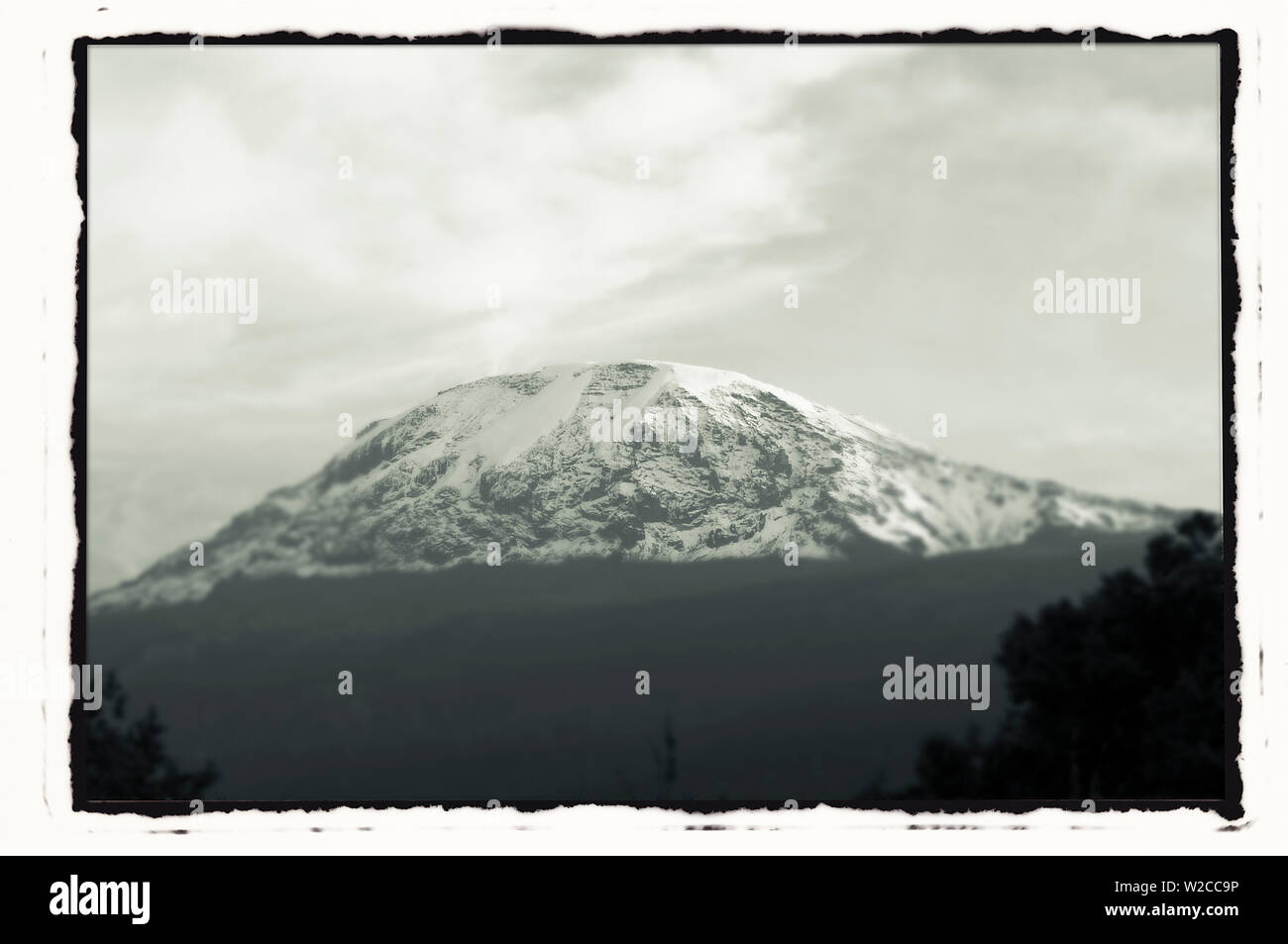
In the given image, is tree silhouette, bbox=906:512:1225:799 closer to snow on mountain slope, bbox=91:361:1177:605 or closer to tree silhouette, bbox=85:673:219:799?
snow on mountain slope, bbox=91:361:1177:605

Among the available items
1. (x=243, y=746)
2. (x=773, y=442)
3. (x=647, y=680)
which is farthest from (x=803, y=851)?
(x=243, y=746)

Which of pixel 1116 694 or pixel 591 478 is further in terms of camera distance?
pixel 1116 694

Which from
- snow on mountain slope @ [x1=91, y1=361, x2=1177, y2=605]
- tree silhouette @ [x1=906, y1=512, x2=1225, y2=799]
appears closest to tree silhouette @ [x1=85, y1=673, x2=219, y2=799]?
snow on mountain slope @ [x1=91, y1=361, x2=1177, y2=605]

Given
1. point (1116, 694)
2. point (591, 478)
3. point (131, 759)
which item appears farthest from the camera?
point (1116, 694)

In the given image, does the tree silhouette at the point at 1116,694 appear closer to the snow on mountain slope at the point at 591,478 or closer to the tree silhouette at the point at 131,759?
the snow on mountain slope at the point at 591,478

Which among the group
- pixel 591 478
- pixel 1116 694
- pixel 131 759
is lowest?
pixel 131 759

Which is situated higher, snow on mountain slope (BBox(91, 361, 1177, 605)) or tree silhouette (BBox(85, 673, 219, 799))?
snow on mountain slope (BBox(91, 361, 1177, 605))

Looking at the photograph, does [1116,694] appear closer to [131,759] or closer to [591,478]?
[591,478]

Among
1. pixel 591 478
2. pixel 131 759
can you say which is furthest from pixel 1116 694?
pixel 131 759
